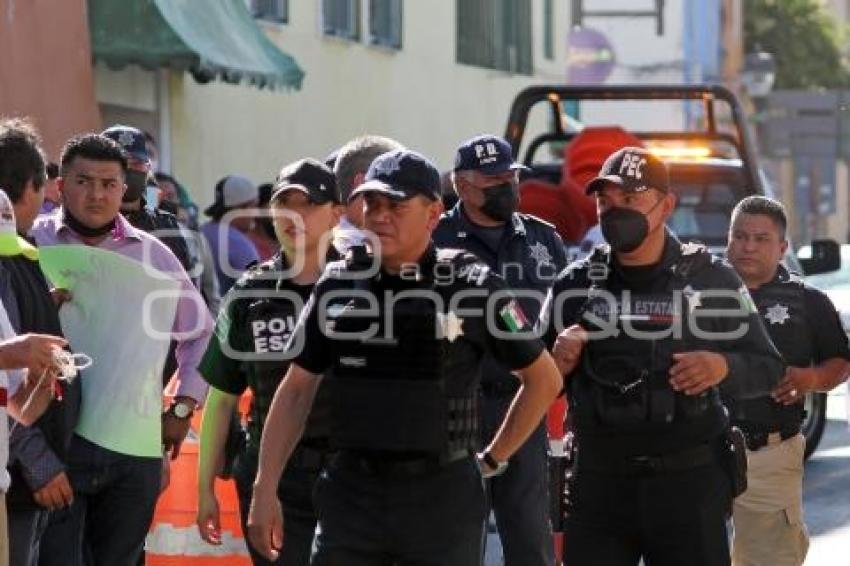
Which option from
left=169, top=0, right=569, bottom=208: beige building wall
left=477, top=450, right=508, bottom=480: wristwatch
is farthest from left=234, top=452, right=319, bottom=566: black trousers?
left=169, top=0, right=569, bottom=208: beige building wall

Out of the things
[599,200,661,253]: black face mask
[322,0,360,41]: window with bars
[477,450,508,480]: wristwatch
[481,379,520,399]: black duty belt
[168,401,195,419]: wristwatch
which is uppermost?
[322,0,360,41]: window with bars

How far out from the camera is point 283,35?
23797mm

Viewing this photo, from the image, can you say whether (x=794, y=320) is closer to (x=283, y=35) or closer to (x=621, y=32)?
(x=283, y=35)

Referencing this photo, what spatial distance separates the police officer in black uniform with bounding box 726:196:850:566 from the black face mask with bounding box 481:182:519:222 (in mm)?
858

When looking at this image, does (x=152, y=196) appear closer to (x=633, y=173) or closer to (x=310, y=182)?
(x=310, y=182)

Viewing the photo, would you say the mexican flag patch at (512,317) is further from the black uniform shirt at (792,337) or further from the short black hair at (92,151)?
the black uniform shirt at (792,337)

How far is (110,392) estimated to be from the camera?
7668 mm

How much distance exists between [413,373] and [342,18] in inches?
793

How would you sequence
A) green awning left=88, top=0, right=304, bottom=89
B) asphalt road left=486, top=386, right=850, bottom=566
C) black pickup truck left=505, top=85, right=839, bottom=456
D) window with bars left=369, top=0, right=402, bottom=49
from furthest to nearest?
window with bars left=369, top=0, right=402, bottom=49 < green awning left=88, top=0, right=304, bottom=89 < black pickup truck left=505, top=85, right=839, bottom=456 < asphalt road left=486, top=386, right=850, bottom=566

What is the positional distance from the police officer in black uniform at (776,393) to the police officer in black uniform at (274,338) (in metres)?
2.17

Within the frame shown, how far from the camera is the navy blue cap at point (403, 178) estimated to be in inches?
245

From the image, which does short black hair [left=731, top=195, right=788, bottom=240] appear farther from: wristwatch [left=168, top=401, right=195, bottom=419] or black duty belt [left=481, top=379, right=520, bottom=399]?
wristwatch [left=168, top=401, right=195, bottom=419]

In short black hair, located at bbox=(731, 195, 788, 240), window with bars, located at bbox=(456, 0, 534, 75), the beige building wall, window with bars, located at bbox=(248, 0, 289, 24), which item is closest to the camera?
short black hair, located at bbox=(731, 195, 788, 240)

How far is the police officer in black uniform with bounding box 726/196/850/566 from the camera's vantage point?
875 centimetres
